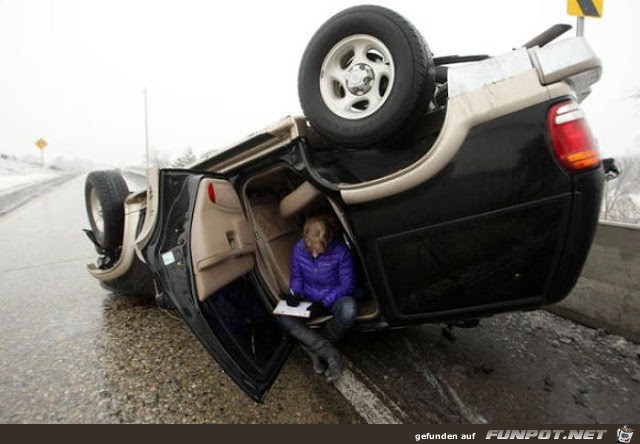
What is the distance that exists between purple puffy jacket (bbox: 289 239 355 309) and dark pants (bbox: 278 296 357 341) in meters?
0.08

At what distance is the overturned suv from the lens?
145cm

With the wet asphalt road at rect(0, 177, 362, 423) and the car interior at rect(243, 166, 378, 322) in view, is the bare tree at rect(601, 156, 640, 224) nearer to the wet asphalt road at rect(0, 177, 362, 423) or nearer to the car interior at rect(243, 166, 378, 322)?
the car interior at rect(243, 166, 378, 322)

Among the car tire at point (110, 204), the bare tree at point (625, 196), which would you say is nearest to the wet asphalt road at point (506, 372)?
the car tire at point (110, 204)

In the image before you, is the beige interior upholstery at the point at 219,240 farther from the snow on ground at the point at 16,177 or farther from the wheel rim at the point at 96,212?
the snow on ground at the point at 16,177

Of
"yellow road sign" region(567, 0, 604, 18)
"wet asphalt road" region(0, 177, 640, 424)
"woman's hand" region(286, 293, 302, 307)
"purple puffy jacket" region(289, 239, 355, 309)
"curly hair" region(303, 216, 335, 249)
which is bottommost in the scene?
"wet asphalt road" region(0, 177, 640, 424)

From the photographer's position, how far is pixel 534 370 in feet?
7.30

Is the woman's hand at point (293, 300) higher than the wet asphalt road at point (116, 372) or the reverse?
higher

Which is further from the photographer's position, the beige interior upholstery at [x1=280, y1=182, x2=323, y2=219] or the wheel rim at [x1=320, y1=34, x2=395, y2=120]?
the beige interior upholstery at [x1=280, y1=182, x2=323, y2=219]

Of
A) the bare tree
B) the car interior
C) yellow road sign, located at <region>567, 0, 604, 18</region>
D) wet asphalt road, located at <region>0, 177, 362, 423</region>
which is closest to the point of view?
wet asphalt road, located at <region>0, 177, 362, 423</region>

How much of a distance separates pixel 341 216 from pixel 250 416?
1.14m

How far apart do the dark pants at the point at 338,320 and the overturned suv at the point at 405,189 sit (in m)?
0.08

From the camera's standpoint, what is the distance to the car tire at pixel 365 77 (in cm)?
166

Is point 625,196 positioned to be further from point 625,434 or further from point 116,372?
point 116,372

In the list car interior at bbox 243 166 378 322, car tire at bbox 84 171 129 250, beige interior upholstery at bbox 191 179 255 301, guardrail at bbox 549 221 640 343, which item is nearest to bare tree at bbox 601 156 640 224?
guardrail at bbox 549 221 640 343
